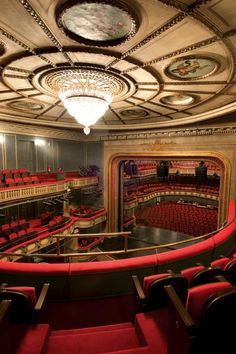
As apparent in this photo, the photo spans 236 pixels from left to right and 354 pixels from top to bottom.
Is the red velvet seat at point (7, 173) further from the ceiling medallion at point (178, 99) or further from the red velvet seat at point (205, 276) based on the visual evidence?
the red velvet seat at point (205, 276)

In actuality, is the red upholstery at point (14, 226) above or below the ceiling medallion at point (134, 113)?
below

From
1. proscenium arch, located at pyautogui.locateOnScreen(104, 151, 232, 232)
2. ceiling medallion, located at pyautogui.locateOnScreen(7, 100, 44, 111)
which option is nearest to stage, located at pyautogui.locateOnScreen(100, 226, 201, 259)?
proscenium arch, located at pyautogui.locateOnScreen(104, 151, 232, 232)

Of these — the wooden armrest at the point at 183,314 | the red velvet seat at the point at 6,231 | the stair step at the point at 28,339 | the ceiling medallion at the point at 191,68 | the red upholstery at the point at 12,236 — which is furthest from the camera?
the red velvet seat at the point at 6,231

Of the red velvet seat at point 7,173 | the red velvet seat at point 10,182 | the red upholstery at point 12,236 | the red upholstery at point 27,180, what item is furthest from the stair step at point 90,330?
the red upholstery at point 27,180

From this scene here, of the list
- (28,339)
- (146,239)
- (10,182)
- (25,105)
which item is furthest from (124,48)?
(146,239)

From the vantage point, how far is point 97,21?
8.39 ft

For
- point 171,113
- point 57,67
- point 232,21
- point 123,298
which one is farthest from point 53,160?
point 232,21

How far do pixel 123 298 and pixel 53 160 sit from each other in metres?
10.8

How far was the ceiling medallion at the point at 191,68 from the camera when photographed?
11.8 ft

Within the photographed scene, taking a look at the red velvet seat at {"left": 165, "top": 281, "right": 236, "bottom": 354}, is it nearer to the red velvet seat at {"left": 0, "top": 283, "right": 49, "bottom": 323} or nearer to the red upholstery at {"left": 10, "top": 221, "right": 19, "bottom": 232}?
the red velvet seat at {"left": 0, "top": 283, "right": 49, "bottom": 323}

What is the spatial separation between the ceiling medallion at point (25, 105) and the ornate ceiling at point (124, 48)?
0.41 metres

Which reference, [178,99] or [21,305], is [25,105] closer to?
[178,99]

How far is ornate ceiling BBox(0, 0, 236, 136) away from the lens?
7.87 ft

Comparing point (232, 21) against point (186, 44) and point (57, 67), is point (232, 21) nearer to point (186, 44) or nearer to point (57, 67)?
point (186, 44)
